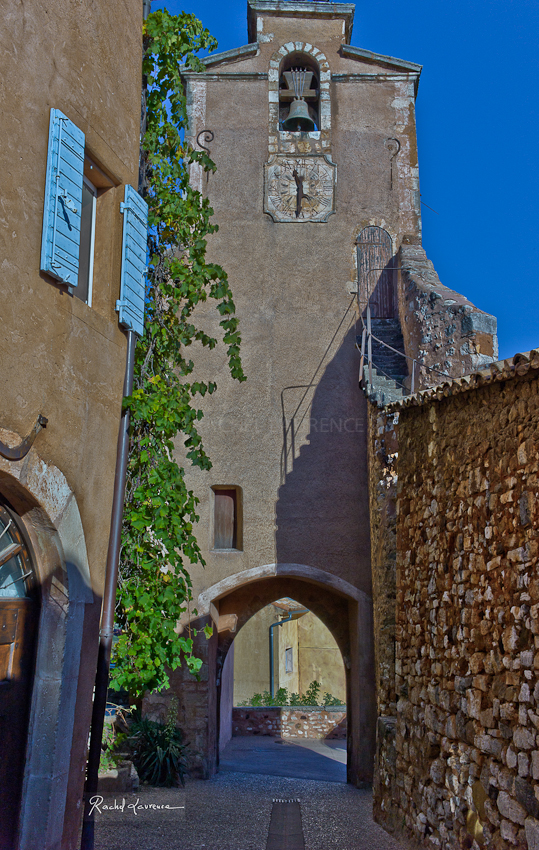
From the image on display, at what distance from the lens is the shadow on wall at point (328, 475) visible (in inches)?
370

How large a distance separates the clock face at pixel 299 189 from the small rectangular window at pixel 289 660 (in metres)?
15.4

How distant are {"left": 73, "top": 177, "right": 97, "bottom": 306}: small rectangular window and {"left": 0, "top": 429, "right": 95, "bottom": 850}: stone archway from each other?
4.36 ft

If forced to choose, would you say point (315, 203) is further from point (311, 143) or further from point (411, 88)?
point (411, 88)

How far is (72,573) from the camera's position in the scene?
3.91 metres

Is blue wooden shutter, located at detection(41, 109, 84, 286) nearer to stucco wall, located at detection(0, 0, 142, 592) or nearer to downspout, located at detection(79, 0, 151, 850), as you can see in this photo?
stucco wall, located at detection(0, 0, 142, 592)

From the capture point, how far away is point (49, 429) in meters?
3.81

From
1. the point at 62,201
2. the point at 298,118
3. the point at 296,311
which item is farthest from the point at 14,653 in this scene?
the point at 298,118

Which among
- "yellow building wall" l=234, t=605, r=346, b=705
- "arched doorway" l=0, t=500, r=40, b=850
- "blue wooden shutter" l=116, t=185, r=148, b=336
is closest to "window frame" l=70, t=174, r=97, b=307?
"blue wooden shutter" l=116, t=185, r=148, b=336

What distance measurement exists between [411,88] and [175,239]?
Answer: 20.1ft

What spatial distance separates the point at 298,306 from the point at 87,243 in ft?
18.8

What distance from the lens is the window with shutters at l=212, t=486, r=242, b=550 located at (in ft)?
31.9

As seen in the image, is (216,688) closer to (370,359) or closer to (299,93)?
(370,359)

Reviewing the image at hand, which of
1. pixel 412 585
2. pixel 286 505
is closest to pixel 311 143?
pixel 286 505

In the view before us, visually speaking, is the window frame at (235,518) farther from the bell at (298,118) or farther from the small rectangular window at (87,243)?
the bell at (298,118)
